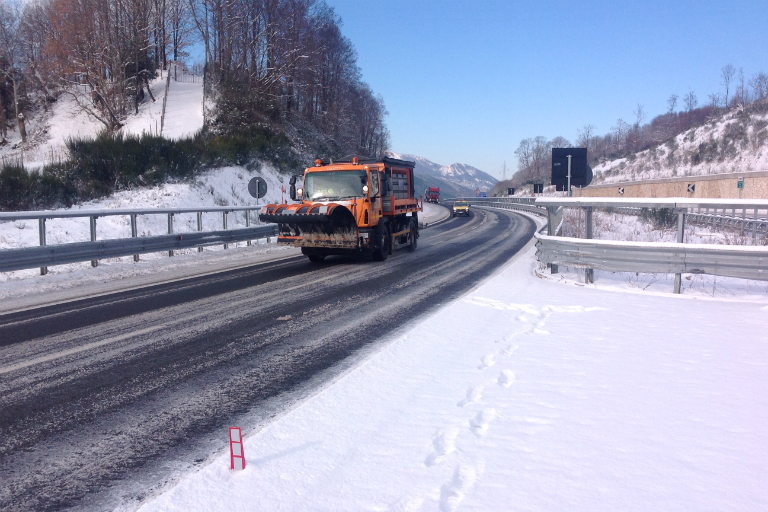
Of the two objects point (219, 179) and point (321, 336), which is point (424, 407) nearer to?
point (321, 336)

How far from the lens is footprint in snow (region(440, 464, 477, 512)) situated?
3.01 meters

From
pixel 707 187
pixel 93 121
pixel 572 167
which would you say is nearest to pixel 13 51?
pixel 93 121

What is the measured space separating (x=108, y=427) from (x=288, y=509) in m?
2.02

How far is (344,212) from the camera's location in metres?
13.8

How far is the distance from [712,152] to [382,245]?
59.9 meters

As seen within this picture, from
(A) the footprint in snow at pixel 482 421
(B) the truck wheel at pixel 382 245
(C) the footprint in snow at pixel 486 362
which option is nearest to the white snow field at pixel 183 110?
(B) the truck wheel at pixel 382 245

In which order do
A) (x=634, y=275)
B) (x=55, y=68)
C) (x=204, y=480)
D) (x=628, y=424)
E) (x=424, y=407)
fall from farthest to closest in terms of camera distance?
(x=55, y=68)
(x=634, y=275)
(x=424, y=407)
(x=628, y=424)
(x=204, y=480)

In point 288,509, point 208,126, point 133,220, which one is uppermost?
point 208,126

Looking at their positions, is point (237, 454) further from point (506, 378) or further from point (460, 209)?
point (460, 209)

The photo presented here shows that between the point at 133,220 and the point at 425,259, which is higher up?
the point at 133,220

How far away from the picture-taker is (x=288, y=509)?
300 centimetres

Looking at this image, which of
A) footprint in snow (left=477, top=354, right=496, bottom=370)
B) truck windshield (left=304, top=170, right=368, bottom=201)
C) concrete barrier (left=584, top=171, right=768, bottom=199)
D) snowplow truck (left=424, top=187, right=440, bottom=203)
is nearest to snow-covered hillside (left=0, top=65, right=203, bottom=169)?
truck windshield (left=304, top=170, right=368, bottom=201)

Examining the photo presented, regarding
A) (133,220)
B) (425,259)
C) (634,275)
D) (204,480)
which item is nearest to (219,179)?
(133,220)

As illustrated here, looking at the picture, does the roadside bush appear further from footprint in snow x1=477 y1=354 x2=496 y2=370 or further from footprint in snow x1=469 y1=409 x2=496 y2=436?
footprint in snow x1=469 y1=409 x2=496 y2=436
